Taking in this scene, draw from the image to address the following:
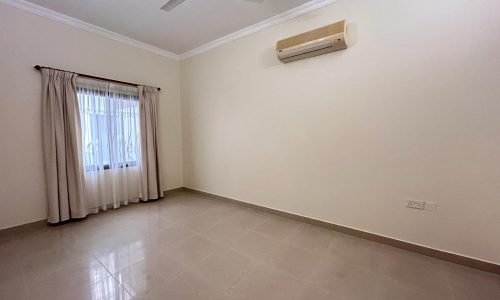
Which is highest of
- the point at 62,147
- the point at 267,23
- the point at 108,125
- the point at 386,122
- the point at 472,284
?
the point at 267,23

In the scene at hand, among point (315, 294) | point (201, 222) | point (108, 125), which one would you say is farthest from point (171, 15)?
point (315, 294)

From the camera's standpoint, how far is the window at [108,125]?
2928 mm

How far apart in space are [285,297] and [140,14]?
349 cm

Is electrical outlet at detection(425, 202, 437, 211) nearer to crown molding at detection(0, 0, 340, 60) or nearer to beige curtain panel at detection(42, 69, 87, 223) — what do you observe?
crown molding at detection(0, 0, 340, 60)

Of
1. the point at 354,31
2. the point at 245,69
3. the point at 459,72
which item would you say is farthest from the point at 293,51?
the point at 459,72

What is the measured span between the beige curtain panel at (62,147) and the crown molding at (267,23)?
1.97 meters

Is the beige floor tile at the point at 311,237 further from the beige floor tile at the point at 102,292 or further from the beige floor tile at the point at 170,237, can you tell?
the beige floor tile at the point at 102,292

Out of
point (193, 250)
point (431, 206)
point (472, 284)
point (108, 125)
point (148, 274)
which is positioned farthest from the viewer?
point (108, 125)

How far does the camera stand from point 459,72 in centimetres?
181

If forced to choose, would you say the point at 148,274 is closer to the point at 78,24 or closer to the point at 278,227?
the point at 278,227

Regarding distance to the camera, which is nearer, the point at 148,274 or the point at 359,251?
the point at 148,274

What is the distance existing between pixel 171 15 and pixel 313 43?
1.87 meters

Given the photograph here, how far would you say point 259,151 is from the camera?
3.14 metres

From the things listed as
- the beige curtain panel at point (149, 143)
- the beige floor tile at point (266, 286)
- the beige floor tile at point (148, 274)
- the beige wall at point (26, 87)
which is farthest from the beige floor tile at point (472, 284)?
the beige wall at point (26, 87)
